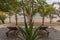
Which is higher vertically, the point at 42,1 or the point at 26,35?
the point at 42,1

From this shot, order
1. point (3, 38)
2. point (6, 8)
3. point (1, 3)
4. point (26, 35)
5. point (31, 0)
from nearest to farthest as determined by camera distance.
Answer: point (26, 35) → point (3, 38) → point (31, 0) → point (1, 3) → point (6, 8)

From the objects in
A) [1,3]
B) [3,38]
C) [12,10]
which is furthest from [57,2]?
[3,38]

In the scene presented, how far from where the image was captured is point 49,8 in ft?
44.2

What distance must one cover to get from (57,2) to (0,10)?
19.7 ft

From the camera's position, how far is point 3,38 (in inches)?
360

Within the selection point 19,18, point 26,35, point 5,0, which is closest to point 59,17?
point 19,18

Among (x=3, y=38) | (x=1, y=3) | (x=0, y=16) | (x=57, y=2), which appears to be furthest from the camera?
(x=57, y=2)

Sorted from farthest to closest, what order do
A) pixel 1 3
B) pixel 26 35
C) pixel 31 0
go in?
1. pixel 1 3
2. pixel 31 0
3. pixel 26 35

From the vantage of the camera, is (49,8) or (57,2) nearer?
(49,8)

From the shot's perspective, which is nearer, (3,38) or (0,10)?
(3,38)

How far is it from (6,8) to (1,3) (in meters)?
0.98

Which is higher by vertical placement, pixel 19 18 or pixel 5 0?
pixel 5 0

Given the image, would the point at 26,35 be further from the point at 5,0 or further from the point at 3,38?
the point at 5,0

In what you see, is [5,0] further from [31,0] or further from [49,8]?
[49,8]
